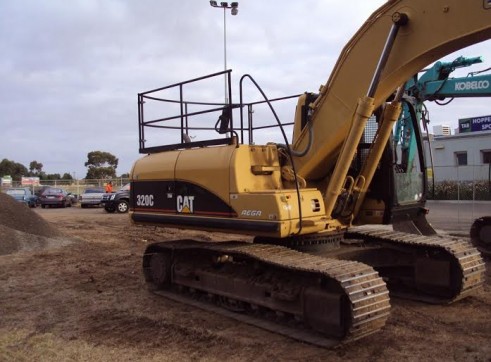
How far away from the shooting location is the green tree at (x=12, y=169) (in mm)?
92125

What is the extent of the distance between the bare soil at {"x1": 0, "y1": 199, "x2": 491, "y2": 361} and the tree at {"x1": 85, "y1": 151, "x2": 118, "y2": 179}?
73.1 m

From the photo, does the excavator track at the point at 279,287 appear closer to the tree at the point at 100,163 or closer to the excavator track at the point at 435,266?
the excavator track at the point at 435,266

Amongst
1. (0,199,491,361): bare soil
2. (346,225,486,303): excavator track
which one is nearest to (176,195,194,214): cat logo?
(0,199,491,361): bare soil

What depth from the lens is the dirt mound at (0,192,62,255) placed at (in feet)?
39.9

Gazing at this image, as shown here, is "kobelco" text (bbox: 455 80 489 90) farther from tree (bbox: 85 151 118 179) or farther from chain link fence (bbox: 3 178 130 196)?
tree (bbox: 85 151 118 179)

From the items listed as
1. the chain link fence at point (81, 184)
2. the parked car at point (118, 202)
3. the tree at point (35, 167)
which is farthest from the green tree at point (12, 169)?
the parked car at point (118, 202)

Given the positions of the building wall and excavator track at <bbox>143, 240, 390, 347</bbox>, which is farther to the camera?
→ the building wall

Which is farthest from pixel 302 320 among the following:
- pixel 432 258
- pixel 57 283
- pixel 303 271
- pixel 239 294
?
pixel 57 283

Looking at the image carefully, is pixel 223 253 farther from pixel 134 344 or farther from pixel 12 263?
pixel 12 263

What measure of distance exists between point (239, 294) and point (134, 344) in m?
1.43

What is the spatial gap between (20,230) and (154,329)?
8477 mm

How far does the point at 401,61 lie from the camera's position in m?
5.43

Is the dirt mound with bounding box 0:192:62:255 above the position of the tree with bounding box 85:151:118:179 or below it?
below

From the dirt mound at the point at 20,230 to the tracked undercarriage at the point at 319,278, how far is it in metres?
5.44
